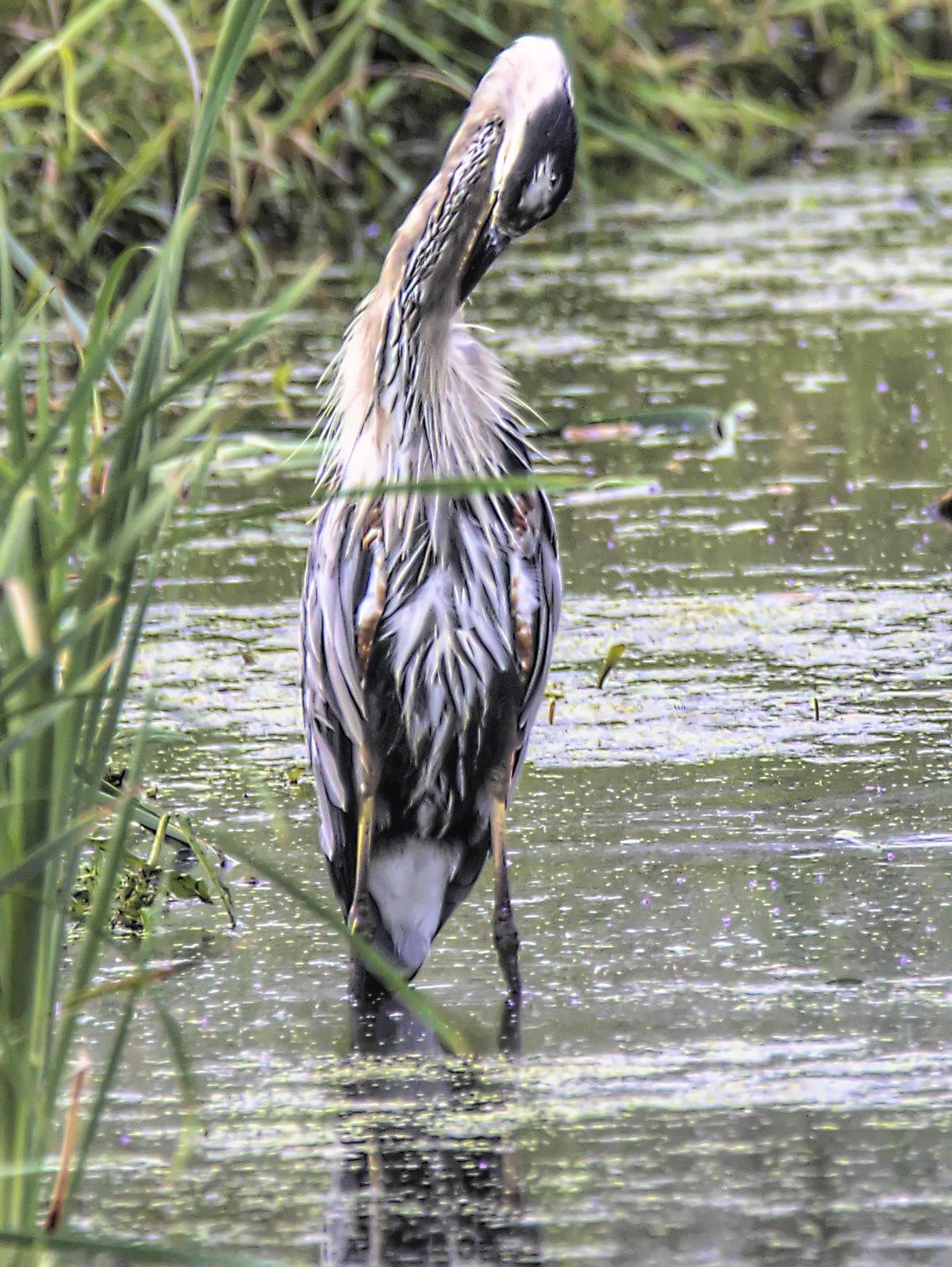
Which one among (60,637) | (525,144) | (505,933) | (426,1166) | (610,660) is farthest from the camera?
(610,660)

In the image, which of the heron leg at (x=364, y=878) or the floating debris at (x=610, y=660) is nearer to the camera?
the heron leg at (x=364, y=878)

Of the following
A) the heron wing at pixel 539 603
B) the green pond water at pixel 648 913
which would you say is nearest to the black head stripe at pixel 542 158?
the heron wing at pixel 539 603

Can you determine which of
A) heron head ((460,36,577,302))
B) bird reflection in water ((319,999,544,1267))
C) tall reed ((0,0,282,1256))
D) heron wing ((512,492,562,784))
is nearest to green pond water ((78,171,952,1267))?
bird reflection in water ((319,999,544,1267))

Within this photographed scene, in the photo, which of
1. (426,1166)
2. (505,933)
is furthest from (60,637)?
(505,933)

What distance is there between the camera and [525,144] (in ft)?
12.4

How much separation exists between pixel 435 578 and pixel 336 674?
0.23 m

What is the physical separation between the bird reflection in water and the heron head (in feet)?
4.22

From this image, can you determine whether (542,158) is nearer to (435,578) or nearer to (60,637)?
(435,578)

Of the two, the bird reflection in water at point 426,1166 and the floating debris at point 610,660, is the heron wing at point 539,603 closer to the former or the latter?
the bird reflection in water at point 426,1166

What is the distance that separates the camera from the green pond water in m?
2.84

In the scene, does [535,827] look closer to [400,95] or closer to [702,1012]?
[702,1012]

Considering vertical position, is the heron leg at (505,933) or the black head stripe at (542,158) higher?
the black head stripe at (542,158)

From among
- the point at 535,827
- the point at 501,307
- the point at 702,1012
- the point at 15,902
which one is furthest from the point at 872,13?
the point at 15,902

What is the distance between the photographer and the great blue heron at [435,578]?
12.4ft
